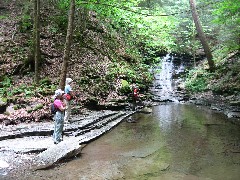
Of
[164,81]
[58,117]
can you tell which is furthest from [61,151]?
[164,81]

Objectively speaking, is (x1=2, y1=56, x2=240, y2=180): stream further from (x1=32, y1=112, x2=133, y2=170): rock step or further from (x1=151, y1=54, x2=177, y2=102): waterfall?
(x1=151, y1=54, x2=177, y2=102): waterfall

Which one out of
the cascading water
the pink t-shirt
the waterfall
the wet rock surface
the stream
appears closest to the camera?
the stream

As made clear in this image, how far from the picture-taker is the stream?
647 cm

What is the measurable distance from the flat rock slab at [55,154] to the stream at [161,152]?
206mm

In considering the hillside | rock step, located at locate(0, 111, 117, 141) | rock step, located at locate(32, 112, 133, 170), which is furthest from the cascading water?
rock step, located at locate(32, 112, 133, 170)

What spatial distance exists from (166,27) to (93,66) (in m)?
10.9

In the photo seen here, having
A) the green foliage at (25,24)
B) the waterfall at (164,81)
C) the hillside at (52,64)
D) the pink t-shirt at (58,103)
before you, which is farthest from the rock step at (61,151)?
the green foliage at (25,24)

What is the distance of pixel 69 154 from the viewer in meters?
7.43

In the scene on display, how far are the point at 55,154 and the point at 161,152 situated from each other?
3.19m

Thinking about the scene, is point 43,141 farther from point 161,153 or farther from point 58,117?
point 161,153

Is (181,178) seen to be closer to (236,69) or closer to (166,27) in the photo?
(236,69)

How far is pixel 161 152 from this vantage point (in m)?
8.18

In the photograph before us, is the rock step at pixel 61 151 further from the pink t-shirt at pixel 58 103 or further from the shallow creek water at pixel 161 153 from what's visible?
the pink t-shirt at pixel 58 103

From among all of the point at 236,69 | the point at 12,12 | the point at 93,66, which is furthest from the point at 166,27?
the point at 12,12
